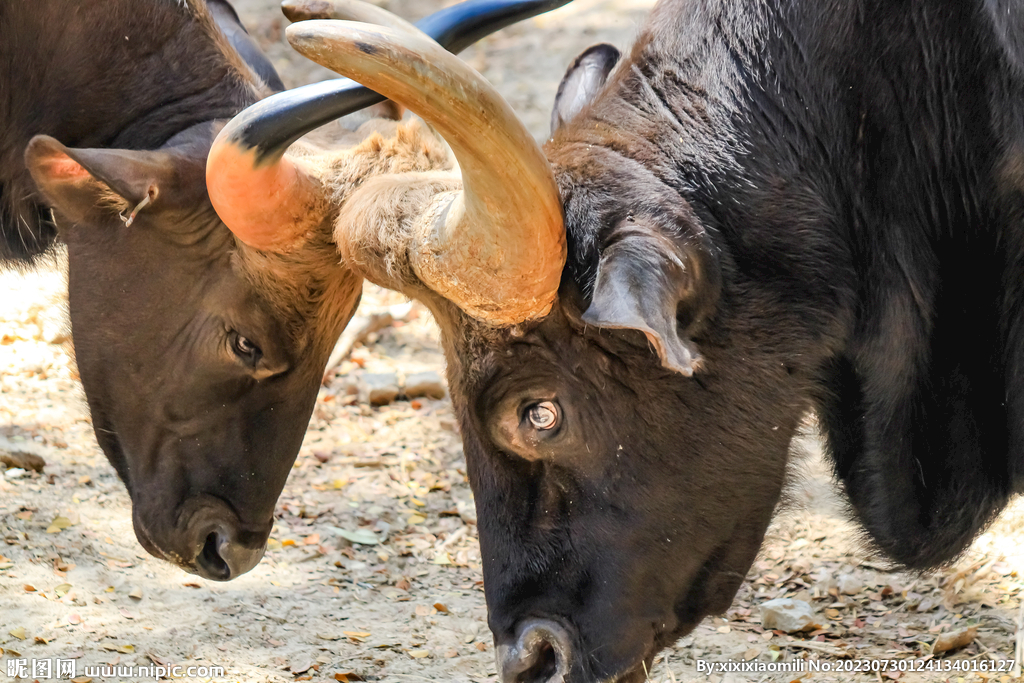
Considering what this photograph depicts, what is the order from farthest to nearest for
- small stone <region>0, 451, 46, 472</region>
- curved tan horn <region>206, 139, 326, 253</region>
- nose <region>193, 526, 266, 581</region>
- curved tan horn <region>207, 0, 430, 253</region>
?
small stone <region>0, 451, 46, 472</region>, nose <region>193, 526, 266, 581</region>, curved tan horn <region>206, 139, 326, 253</region>, curved tan horn <region>207, 0, 430, 253</region>

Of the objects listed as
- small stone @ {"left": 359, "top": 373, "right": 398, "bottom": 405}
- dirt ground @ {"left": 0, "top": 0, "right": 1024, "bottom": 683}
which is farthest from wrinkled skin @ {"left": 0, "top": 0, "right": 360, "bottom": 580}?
small stone @ {"left": 359, "top": 373, "right": 398, "bottom": 405}

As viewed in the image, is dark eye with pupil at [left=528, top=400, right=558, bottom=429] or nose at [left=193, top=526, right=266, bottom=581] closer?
dark eye with pupil at [left=528, top=400, right=558, bottom=429]

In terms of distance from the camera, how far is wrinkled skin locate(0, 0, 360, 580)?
411 centimetres

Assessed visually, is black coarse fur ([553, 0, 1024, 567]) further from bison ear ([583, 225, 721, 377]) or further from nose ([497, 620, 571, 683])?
nose ([497, 620, 571, 683])

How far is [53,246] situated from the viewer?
4711mm

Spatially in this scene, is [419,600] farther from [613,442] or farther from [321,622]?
[613,442]

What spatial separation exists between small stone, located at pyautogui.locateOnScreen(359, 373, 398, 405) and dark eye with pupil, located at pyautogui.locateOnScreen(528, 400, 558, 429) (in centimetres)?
368

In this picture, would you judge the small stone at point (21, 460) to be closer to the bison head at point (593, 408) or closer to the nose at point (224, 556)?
the nose at point (224, 556)

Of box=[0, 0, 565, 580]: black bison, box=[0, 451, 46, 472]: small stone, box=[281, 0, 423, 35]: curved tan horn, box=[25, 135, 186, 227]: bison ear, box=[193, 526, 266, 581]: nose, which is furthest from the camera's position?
box=[0, 451, 46, 472]: small stone

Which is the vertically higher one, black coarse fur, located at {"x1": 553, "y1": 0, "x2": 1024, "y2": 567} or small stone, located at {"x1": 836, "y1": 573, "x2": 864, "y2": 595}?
black coarse fur, located at {"x1": 553, "y1": 0, "x2": 1024, "y2": 567}

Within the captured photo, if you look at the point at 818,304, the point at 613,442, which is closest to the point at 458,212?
the point at 613,442

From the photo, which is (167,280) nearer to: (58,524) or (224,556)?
(224,556)

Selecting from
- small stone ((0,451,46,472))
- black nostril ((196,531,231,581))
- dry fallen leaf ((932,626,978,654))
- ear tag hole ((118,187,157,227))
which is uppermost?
ear tag hole ((118,187,157,227))

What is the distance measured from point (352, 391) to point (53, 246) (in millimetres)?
2412
